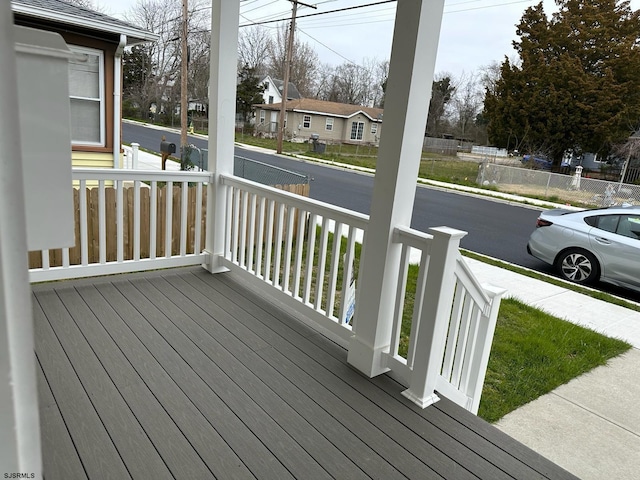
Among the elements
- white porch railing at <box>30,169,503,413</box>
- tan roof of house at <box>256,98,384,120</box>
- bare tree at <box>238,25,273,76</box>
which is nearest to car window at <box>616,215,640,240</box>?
white porch railing at <box>30,169,503,413</box>

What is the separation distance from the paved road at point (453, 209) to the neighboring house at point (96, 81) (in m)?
3.87

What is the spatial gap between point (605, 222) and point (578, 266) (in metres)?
0.66

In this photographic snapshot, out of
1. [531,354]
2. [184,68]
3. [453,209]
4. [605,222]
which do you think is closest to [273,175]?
[531,354]

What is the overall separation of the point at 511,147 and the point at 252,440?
44.9ft

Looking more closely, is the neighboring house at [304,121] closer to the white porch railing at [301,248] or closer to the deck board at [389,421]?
the white porch railing at [301,248]

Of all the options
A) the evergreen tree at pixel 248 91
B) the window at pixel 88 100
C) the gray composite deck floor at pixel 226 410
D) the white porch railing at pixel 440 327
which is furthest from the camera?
the evergreen tree at pixel 248 91

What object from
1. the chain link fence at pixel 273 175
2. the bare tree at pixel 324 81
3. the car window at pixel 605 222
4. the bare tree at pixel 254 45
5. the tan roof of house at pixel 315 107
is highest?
the bare tree at pixel 254 45

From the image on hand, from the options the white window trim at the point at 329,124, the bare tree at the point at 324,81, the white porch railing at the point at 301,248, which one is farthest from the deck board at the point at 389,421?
the white window trim at the point at 329,124

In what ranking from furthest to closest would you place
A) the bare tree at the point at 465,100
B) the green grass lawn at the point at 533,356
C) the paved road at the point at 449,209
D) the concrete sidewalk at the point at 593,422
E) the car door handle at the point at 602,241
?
1. the paved road at the point at 449,209
2. the bare tree at the point at 465,100
3. the car door handle at the point at 602,241
4. the green grass lawn at the point at 533,356
5. the concrete sidewalk at the point at 593,422

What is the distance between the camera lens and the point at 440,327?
7.67ft

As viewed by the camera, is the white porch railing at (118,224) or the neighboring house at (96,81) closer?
the white porch railing at (118,224)

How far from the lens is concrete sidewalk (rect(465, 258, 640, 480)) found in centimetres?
265

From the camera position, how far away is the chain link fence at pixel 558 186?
11.3 metres

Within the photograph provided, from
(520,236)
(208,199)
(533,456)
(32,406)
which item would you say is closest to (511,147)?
(520,236)
